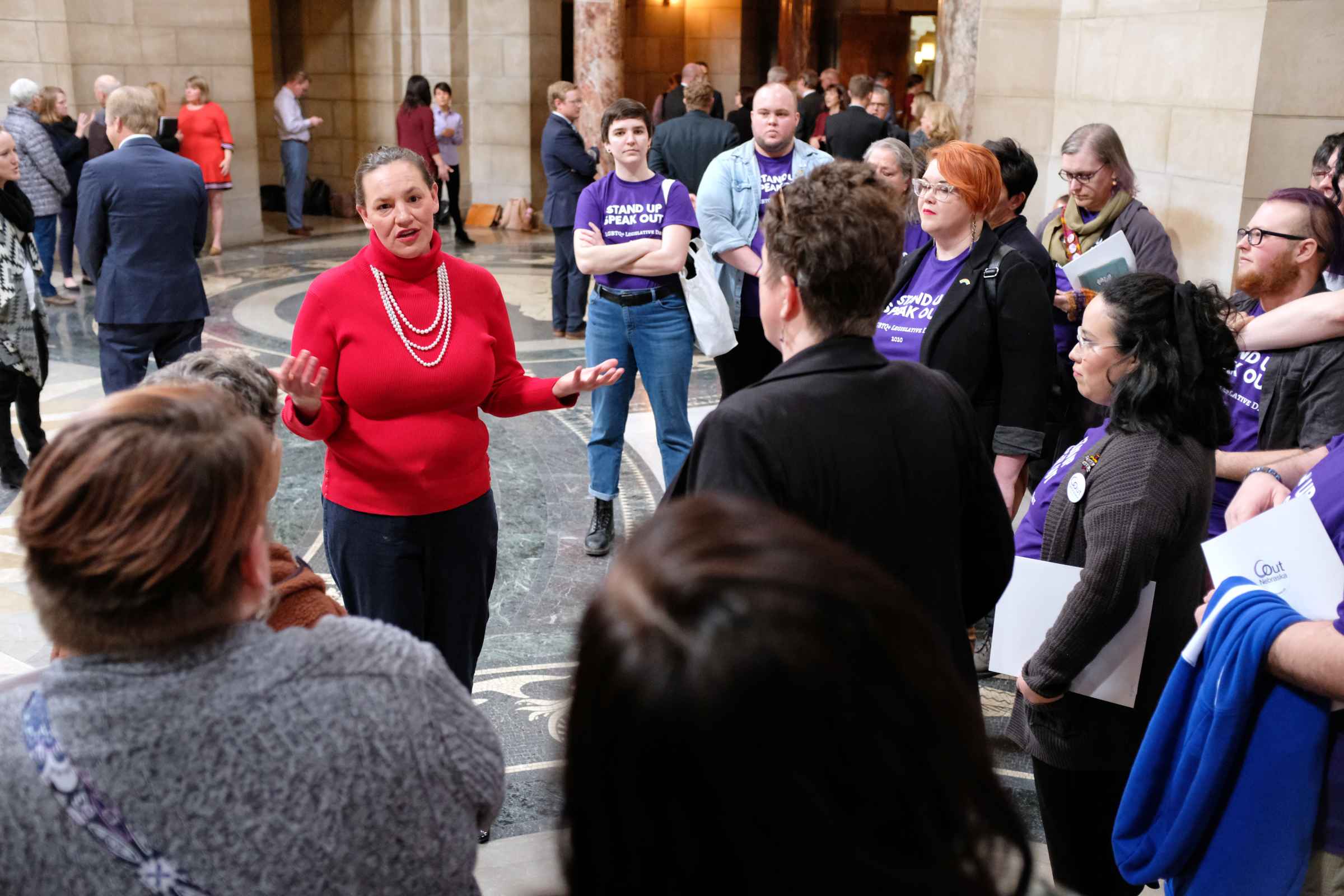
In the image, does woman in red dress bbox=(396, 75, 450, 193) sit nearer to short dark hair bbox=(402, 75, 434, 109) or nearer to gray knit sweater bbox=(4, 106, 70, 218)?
short dark hair bbox=(402, 75, 434, 109)

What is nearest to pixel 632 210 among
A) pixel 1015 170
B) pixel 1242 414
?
pixel 1015 170

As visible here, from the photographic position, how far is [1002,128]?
7.45 meters

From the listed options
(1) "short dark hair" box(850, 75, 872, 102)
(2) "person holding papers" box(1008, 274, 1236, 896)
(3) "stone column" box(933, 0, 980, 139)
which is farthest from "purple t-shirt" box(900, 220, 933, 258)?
(1) "short dark hair" box(850, 75, 872, 102)

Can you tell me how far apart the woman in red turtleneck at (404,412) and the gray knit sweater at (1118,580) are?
1185 millimetres

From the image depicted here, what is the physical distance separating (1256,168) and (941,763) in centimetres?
509

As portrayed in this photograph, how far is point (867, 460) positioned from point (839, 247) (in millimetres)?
325

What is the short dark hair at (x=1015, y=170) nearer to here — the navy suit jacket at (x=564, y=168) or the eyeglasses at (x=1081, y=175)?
the eyeglasses at (x=1081, y=175)

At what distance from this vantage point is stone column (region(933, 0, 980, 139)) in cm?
812

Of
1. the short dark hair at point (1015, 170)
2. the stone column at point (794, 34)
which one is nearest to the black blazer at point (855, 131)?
the short dark hair at point (1015, 170)

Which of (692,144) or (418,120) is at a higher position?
(418,120)

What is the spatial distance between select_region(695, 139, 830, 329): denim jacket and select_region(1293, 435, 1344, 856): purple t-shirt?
10.3ft

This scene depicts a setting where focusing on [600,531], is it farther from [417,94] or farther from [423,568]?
[417,94]

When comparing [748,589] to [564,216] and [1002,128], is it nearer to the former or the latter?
[1002,128]

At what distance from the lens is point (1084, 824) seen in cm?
243
